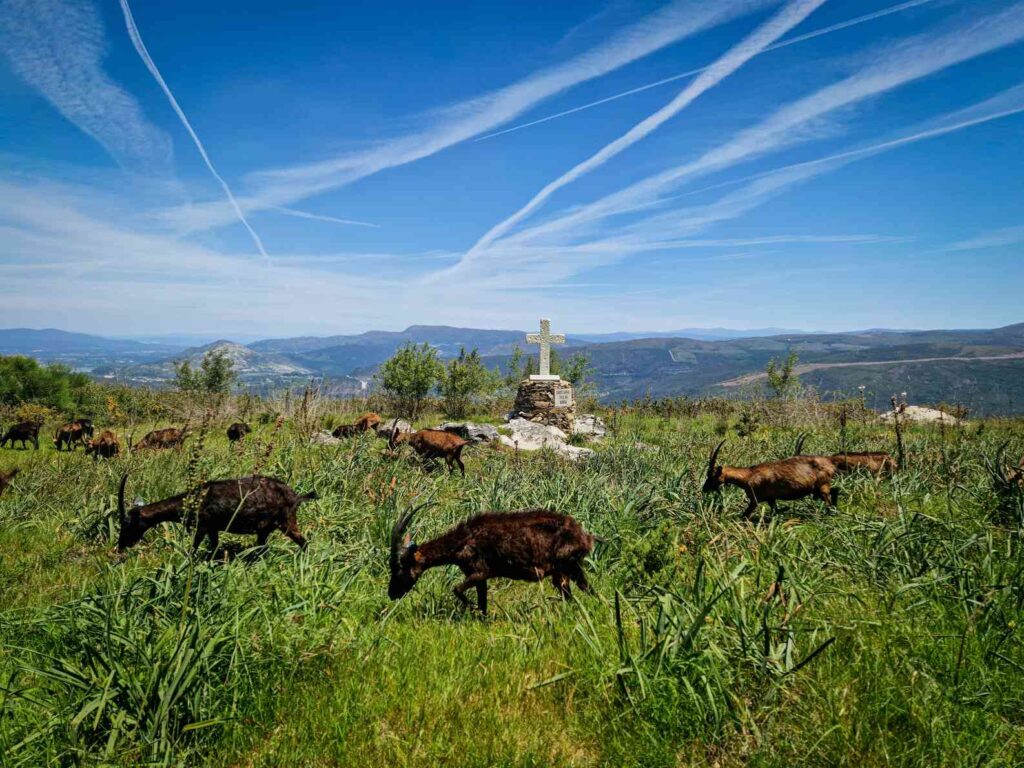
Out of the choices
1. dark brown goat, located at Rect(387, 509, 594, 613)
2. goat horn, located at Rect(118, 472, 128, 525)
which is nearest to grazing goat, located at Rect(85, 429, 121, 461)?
goat horn, located at Rect(118, 472, 128, 525)

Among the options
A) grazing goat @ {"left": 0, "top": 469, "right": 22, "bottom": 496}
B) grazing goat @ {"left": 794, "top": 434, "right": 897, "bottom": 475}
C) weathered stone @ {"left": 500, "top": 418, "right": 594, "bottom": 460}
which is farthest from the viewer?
weathered stone @ {"left": 500, "top": 418, "right": 594, "bottom": 460}

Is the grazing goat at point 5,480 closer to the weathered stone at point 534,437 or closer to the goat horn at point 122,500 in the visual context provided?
the goat horn at point 122,500

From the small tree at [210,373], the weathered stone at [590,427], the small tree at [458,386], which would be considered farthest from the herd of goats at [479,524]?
the small tree at [210,373]

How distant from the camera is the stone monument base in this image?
21.5m

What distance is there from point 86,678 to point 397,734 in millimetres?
1636

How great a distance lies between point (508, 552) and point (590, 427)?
1767 centimetres

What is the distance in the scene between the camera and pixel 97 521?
22.6 ft

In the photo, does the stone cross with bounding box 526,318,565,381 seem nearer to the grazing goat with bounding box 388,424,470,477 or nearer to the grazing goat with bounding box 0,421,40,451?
the grazing goat with bounding box 388,424,470,477

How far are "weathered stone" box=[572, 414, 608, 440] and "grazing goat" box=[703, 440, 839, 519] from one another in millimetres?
13026

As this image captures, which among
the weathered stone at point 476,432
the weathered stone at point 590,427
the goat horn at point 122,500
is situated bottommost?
the weathered stone at point 590,427

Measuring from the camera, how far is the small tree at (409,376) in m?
26.7

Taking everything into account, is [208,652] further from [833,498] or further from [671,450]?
[671,450]

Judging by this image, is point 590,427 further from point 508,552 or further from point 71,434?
point 508,552

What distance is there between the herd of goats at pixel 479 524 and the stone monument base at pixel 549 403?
44.3 feet
